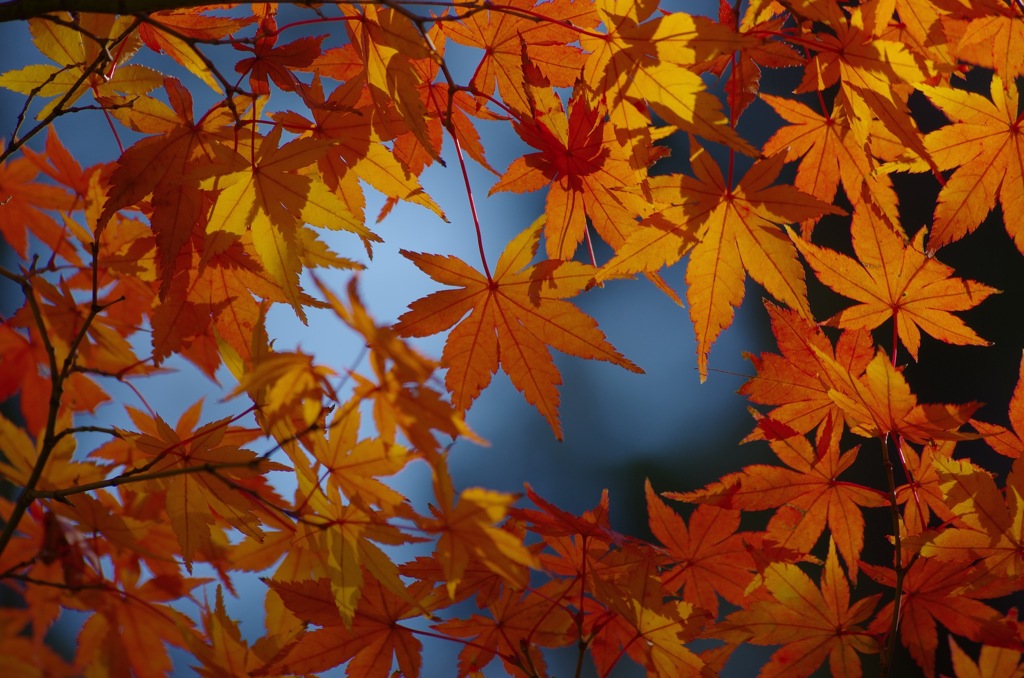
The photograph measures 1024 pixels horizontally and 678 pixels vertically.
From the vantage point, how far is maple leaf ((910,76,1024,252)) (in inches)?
35.9

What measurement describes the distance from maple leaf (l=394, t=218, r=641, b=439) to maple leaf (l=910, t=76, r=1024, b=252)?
416 mm

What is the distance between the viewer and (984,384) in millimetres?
3012

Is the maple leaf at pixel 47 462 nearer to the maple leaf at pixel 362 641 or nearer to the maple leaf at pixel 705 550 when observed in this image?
the maple leaf at pixel 362 641

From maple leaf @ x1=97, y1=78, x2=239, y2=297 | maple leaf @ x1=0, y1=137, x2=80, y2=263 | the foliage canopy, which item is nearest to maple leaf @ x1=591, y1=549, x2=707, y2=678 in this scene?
the foliage canopy

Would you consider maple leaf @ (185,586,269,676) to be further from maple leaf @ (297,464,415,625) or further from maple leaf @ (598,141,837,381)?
maple leaf @ (598,141,837,381)

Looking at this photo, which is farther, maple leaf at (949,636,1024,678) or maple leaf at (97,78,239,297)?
maple leaf at (949,636,1024,678)

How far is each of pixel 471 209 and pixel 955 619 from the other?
2.25 feet

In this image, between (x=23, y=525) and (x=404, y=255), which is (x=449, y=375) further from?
(x=23, y=525)

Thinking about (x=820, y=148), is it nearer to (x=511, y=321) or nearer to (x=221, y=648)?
(x=511, y=321)

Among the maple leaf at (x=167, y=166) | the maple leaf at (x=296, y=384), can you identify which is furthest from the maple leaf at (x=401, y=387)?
the maple leaf at (x=167, y=166)

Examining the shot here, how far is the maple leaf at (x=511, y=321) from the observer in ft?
2.80

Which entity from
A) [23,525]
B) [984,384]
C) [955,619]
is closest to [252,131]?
[23,525]

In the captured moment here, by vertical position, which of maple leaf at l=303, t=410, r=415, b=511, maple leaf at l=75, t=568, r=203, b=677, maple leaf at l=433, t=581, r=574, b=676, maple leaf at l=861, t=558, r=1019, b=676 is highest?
maple leaf at l=303, t=410, r=415, b=511

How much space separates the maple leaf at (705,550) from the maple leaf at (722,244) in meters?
0.23
